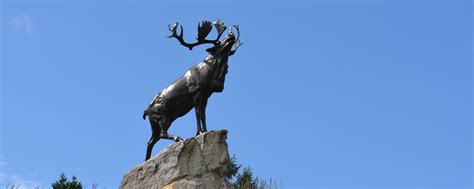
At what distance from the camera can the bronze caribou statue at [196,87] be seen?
1426 cm

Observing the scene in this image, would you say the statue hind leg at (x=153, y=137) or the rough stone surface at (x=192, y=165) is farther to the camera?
the statue hind leg at (x=153, y=137)

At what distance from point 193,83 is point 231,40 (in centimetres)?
100

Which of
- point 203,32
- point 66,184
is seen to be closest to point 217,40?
point 203,32

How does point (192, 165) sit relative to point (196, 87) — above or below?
below

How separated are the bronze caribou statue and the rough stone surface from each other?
0.26 metres

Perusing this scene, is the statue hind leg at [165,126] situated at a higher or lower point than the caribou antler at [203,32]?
lower

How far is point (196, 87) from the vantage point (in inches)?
562

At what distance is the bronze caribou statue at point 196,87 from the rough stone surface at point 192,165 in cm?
26

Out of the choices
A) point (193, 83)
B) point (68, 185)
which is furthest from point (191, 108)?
point (68, 185)

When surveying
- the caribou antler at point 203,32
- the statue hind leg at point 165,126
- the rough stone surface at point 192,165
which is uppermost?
the caribou antler at point 203,32

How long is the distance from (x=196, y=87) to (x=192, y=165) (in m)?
1.34

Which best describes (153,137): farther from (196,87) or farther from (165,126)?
(196,87)

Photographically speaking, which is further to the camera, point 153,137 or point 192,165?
point 153,137

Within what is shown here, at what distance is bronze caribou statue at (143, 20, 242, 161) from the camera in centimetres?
1426
